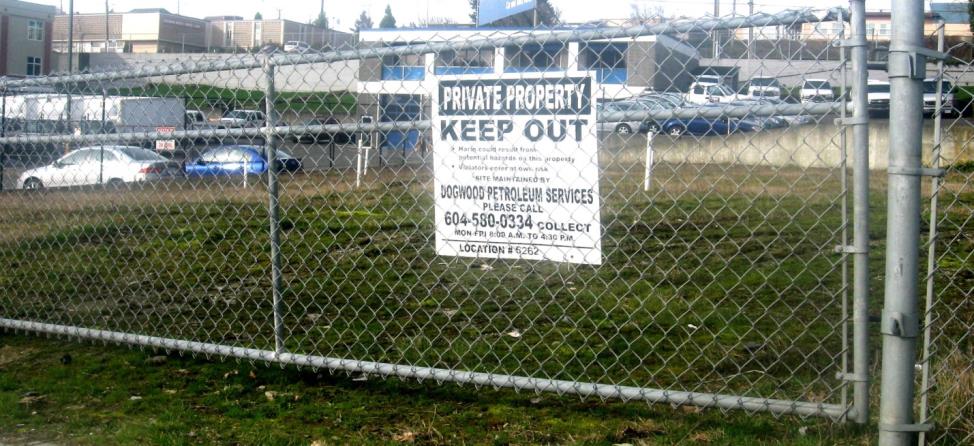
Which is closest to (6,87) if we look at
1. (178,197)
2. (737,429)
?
(178,197)

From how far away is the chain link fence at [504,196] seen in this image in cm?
354

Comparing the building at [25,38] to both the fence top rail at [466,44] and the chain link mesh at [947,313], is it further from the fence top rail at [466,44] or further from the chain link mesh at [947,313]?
the chain link mesh at [947,313]

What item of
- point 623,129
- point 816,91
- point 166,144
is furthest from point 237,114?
point 816,91

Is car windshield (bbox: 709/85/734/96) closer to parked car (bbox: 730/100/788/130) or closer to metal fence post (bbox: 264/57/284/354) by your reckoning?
parked car (bbox: 730/100/788/130)

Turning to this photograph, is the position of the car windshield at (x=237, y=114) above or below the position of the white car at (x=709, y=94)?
above

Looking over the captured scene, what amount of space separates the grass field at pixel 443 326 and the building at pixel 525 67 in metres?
0.32

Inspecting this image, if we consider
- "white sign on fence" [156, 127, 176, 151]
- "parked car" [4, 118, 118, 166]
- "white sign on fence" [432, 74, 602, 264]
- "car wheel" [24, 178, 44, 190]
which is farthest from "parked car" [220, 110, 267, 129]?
"car wheel" [24, 178, 44, 190]

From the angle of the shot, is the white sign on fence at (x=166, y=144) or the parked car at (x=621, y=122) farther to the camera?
the white sign on fence at (x=166, y=144)

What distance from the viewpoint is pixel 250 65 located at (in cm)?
449

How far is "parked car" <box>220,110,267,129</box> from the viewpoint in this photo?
188 inches

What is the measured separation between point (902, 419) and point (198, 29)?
66.1 m

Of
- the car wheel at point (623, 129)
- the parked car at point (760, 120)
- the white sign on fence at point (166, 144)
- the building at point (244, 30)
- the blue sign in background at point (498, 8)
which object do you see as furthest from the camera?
the building at point (244, 30)

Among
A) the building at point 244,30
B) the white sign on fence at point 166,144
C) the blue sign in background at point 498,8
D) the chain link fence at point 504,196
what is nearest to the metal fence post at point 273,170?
the chain link fence at point 504,196

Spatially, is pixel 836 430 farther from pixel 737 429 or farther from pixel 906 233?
pixel 906 233
